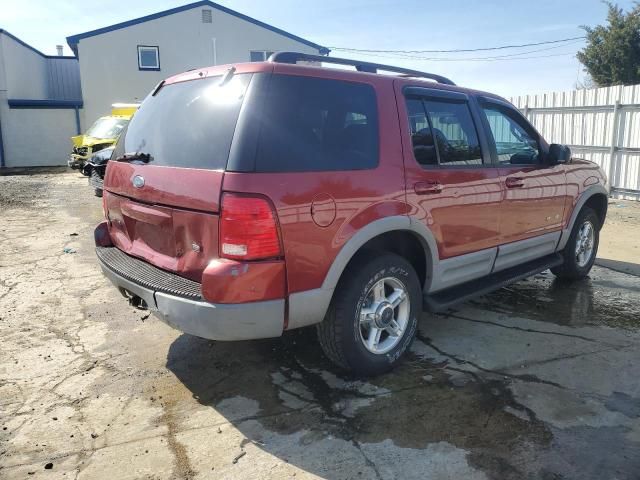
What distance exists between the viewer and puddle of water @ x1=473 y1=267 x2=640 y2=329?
15.4 ft

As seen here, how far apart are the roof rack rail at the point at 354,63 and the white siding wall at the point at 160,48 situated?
21.0 metres

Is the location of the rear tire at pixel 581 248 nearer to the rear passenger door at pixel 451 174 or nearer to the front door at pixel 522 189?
the front door at pixel 522 189

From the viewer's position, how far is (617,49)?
28516mm

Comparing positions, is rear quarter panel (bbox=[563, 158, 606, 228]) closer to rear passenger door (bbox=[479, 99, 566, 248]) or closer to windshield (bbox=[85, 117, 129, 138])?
rear passenger door (bbox=[479, 99, 566, 248])

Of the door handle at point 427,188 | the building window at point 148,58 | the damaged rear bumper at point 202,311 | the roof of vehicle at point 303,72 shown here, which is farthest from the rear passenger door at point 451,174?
the building window at point 148,58

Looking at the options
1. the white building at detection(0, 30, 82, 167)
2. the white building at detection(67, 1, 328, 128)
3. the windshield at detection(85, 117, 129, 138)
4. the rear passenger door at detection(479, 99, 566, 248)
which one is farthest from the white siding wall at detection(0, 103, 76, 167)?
the rear passenger door at detection(479, 99, 566, 248)

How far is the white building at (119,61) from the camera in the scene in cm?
2333

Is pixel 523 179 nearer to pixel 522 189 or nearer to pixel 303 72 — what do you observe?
pixel 522 189

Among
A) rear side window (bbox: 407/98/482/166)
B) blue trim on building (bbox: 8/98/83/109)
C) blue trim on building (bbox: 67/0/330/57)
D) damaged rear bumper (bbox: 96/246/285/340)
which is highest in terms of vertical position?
blue trim on building (bbox: 67/0/330/57)

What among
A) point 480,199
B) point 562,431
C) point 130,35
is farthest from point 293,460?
point 130,35

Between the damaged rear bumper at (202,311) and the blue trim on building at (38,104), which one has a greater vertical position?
the blue trim on building at (38,104)

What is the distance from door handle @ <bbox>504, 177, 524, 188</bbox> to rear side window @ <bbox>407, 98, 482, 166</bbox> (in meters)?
0.36

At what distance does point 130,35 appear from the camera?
928 inches

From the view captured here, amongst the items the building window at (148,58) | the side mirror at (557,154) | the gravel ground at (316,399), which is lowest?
the gravel ground at (316,399)
